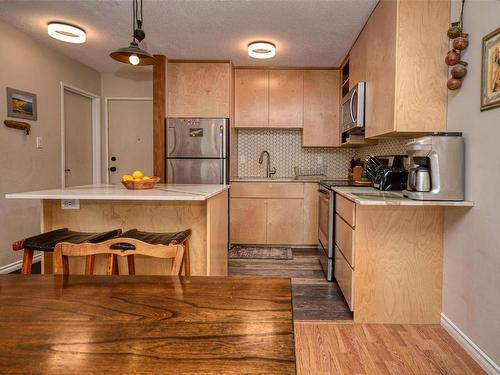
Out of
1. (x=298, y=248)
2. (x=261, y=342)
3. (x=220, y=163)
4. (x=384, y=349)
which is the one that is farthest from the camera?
(x=298, y=248)

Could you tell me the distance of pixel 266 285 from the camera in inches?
40.5

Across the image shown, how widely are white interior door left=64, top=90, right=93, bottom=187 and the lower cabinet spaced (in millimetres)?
2064

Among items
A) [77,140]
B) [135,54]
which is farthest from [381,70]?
[77,140]

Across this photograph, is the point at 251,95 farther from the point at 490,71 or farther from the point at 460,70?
the point at 490,71

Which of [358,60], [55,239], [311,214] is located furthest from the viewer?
[311,214]

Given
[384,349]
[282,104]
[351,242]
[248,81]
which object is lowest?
[384,349]

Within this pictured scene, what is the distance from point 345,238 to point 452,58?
137 cm

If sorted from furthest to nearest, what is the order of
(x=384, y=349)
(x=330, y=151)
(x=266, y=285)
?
(x=330, y=151)
(x=384, y=349)
(x=266, y=285)

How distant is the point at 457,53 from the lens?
2.06m

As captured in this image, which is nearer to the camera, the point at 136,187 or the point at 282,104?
the point at 136,187

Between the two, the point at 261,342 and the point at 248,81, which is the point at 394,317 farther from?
the point at 248,81

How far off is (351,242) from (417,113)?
3.15 feet

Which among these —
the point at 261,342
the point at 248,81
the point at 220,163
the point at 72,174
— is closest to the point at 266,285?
the point at 261,342

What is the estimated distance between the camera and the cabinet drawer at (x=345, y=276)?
2.41 m
